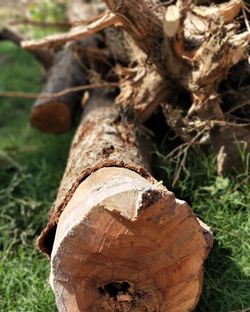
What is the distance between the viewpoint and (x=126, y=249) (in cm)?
256

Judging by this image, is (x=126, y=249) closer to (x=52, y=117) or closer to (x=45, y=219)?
(x=45, y=219)

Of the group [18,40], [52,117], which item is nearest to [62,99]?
[52,117]

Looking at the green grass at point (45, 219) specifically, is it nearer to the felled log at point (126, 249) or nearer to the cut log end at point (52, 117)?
the cut log end at point (52, 117)

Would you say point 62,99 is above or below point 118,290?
below

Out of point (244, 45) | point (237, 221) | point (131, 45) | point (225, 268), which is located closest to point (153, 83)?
point (131, 45)

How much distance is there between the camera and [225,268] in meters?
3.22

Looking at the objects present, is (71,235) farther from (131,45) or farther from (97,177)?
(131,45)

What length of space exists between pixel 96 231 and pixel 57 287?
0.35 m

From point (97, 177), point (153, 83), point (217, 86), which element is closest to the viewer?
point (97, 177)

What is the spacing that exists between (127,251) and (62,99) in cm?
255

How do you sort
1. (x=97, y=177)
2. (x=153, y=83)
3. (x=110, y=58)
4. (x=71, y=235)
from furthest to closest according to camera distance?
(x=110, y=58) → (x=153, y=83) → (x=97, y=177) → (x=71, y=235)

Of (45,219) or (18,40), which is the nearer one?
(45,219)

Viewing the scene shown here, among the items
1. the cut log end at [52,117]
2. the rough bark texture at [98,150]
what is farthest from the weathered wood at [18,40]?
the rough bark texture at [98,150]

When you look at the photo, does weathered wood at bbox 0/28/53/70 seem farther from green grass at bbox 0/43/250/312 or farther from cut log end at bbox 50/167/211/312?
cut log end at bbox 50/167/211/312
